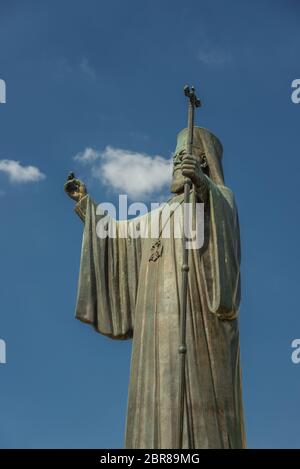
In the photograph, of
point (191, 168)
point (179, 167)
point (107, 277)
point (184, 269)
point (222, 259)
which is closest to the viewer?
point (184, 269)

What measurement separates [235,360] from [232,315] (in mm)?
689

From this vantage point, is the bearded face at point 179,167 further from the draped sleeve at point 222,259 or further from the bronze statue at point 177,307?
the draped sleeve at point 222,259

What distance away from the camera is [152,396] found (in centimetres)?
1548

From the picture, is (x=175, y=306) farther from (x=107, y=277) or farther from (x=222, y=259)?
(x=107, y=277)

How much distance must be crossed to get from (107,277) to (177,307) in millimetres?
1786

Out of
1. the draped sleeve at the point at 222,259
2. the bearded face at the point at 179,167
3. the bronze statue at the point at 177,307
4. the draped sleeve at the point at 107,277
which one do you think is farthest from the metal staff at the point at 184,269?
the draped sleeve at the point at 107,277

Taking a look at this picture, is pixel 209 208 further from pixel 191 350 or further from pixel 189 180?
pixel 191 350

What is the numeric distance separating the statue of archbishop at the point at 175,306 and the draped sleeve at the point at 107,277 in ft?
0.05

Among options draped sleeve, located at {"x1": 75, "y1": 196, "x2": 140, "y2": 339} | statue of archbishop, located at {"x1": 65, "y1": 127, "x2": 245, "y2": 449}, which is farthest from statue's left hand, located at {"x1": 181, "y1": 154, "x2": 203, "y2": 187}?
draped sleeve, located at {"x1": 75, "y1": 196, "x2": 140, "y2": 339}

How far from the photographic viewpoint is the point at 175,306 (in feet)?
52.3

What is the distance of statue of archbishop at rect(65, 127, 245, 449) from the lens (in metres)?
15.2

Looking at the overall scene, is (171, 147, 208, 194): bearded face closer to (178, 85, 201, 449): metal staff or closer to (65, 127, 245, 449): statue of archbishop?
(65, 127, 245, 449): statue of archbishop

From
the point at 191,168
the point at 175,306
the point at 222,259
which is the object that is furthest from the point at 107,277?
the point at 191,168
